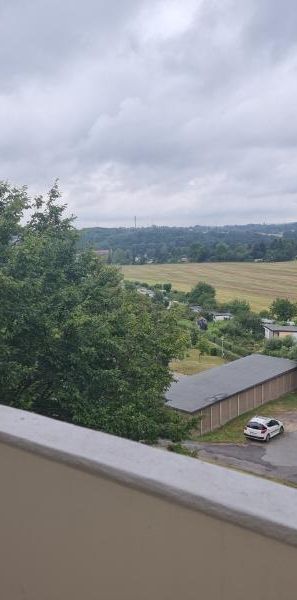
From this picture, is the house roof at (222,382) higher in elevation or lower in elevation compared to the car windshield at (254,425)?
higher

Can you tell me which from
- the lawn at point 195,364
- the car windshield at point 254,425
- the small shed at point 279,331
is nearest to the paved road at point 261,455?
the car windshield at point 254,425

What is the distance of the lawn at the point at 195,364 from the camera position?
2850 cm

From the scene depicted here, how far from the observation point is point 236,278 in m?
61.2

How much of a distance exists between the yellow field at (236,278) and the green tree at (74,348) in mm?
35500

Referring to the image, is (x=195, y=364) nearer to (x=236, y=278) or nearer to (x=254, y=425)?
(x=254, y=425)

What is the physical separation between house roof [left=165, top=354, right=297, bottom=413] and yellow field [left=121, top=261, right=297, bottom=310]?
19.3 meters

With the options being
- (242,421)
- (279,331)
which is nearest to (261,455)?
(242,421)

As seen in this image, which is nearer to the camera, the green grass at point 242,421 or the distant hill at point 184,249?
the green grass at point 242,421

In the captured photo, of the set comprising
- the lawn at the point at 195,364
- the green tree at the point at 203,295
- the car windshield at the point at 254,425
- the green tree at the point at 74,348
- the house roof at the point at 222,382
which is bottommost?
the lawn at the point at 195,364

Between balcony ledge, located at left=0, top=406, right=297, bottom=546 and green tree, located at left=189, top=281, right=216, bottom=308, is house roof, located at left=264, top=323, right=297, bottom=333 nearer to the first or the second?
green tree, located at left=189, top=281, right=216, bottom=308

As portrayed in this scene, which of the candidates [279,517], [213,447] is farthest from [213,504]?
[213,447]

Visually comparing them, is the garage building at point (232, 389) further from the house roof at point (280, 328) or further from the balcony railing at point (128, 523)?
the balcony railing at point (128, 523)

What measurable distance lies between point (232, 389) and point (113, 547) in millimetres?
19850

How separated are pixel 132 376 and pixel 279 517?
7864 millimetres
